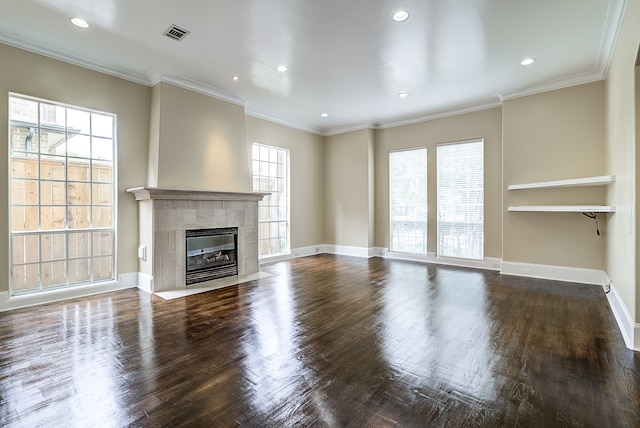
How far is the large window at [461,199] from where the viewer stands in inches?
233

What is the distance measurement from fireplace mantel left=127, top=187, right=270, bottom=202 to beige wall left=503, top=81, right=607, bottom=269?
15.5 feet

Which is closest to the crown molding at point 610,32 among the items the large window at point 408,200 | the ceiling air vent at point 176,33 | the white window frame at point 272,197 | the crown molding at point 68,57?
the large window at point 408,200

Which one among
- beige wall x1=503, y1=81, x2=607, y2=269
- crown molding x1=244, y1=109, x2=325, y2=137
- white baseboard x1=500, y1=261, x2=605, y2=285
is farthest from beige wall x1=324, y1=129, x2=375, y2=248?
white baseboard x1=500, y1=261, x2=605, y2=285

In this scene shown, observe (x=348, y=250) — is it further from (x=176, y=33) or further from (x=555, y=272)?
(x=176, y=33)

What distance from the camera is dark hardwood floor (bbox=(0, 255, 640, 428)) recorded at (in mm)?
1771

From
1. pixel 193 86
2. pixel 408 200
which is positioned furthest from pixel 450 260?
pixel 193 86

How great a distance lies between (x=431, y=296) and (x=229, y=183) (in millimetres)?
3763

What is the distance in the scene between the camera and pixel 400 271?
18.5ft

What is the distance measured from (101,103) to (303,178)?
4.24 meters

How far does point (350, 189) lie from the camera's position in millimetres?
7527

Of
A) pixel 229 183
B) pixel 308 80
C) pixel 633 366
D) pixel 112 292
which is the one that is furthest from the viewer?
pixel 229 183

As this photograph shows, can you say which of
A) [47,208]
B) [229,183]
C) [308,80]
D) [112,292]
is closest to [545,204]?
[308,80]

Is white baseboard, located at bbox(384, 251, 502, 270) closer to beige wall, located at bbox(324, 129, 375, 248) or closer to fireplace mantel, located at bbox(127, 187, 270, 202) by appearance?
beige wall, located at bbox(324, 129, 375, 248)

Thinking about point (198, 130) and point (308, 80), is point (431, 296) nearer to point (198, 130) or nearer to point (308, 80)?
point (308, 80)
